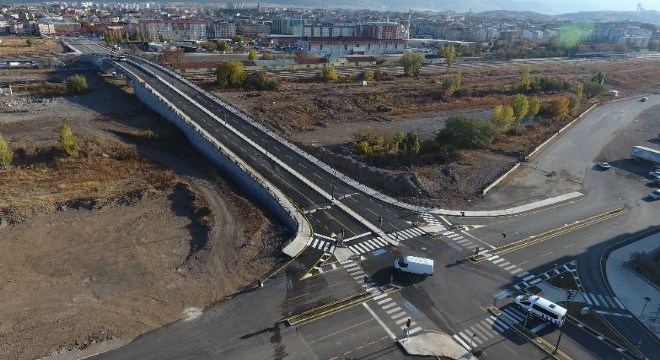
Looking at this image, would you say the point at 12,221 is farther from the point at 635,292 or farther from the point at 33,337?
the point at 635,292

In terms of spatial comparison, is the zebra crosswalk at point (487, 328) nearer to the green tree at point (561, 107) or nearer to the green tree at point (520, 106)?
the green tree at point (520, 106)

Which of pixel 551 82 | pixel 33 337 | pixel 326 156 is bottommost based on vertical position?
pixel 33 337

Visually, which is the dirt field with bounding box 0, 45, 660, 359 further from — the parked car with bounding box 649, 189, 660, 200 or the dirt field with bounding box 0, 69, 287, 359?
the parked car with bounding box 649, 189, 660, 200

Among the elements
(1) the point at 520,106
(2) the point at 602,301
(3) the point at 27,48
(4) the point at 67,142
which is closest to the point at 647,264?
(2) the point at 602,301

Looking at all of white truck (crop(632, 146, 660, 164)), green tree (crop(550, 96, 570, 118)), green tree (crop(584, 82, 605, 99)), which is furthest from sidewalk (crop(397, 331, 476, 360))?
green tree (crop(584, 82, 605, 99))

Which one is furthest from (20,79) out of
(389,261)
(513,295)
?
(513,295)

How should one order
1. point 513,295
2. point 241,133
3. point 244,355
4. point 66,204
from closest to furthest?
1. point 244,355
2. point 513,295
3. point 66,204
4. point 241,133

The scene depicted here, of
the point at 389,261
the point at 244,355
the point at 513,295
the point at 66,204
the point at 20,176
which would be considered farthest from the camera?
the point at 20,176
